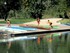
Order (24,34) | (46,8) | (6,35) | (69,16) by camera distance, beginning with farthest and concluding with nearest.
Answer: (46,8) → (69,16) → (24,34) → (6,35)

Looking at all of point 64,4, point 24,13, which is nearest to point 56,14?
point 64,4

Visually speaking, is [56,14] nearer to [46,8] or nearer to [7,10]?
[46,8]

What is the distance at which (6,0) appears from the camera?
50.4m

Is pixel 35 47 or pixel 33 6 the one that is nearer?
pixel 35 47

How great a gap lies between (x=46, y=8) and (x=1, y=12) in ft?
26.0

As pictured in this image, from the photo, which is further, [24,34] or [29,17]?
[29,17]

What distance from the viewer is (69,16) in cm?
4675

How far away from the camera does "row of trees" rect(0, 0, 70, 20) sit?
1904 inches

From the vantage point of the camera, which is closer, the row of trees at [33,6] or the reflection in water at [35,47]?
the reflection in water at [35,47]

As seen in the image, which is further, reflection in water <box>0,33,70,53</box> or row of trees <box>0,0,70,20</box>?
row of trees <box>0,0,70,20</box>

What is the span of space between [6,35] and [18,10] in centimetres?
Answer: 2275

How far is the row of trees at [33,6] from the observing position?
48369mm

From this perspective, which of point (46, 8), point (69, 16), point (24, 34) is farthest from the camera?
point (46, 8)

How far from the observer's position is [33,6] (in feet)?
163
